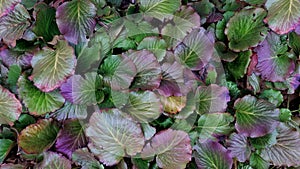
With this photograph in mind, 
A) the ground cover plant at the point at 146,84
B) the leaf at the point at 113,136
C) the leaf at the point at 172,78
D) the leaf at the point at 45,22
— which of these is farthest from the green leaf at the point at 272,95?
the leaf at the point at 45,22

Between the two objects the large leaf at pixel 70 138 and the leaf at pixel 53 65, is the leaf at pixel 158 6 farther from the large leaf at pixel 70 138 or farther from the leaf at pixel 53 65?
the large leaf at pixel 70 138

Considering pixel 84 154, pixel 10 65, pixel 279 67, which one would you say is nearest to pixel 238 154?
pixel 279 67

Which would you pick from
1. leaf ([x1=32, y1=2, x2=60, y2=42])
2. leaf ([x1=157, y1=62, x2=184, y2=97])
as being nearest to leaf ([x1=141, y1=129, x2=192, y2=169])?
leaf ([x1=157, y1=62, x2=184, y2=97])

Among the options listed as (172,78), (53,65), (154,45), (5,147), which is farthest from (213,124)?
(5,147)

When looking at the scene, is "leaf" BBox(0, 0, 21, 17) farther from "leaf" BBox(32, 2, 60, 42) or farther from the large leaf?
the large leaf

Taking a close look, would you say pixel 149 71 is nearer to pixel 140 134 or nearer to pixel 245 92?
pixel 140 134

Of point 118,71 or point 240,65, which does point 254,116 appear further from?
point 118,71
